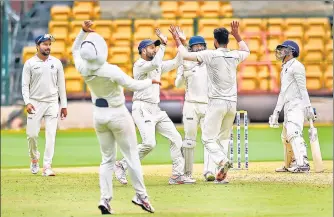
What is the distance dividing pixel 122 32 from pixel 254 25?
11.2 ft

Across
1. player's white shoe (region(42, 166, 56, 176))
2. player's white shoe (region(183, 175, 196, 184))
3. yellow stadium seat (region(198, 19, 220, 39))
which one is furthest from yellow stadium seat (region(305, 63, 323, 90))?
player's white shoe (region(183, 175, 196, 184))

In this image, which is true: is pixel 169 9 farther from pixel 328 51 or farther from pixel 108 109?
pixel 108 109

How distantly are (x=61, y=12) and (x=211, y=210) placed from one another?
1802 centimetres

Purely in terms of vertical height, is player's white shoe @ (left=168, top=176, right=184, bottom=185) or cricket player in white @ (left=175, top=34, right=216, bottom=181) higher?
cricket player in white @ (left=175, top=34, right=216, bottom=181)

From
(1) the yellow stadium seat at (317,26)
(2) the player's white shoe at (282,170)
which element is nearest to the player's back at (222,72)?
(2) the player's white shoe at (282,170)

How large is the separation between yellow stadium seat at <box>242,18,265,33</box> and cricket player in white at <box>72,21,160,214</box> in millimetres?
17395

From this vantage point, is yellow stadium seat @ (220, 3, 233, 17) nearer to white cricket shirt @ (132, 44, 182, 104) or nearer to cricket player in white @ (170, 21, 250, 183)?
white cricket shirt @ (132, 44, 182, 104)

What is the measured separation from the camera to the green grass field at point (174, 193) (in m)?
10.7

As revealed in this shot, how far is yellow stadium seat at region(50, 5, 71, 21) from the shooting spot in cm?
2792

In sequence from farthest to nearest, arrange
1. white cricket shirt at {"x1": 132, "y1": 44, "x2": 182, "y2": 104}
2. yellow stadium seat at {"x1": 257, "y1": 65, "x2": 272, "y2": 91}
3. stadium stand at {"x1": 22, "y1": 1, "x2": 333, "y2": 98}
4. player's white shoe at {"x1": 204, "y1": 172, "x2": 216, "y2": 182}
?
stadium stand at {"x1": 22, "y1": 1, "x2": 333, "y2": 98}
yellow stadium seat at {"x1": 257, "y1": 65, "x2": 272, "y2": 91}
player's white shoe at {"x1": 204, "y1": 172, "x2": 216, "y2": 182}
white cricket shirt at {"x1": 132, "y1": 44, "x2": 182, "y2": 104}

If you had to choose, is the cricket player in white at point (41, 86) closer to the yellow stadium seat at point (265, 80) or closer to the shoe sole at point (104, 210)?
the shoe sole at point (104, 210)

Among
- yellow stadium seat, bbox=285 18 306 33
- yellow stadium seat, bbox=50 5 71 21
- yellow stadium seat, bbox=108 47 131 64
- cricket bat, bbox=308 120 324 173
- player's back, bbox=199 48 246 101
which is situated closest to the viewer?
player's back, bbox=199 48 246 101

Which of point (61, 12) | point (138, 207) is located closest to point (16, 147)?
point (61, 12)

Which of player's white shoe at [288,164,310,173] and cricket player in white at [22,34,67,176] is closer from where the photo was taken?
player's white shoe at [288,164,310,173]
